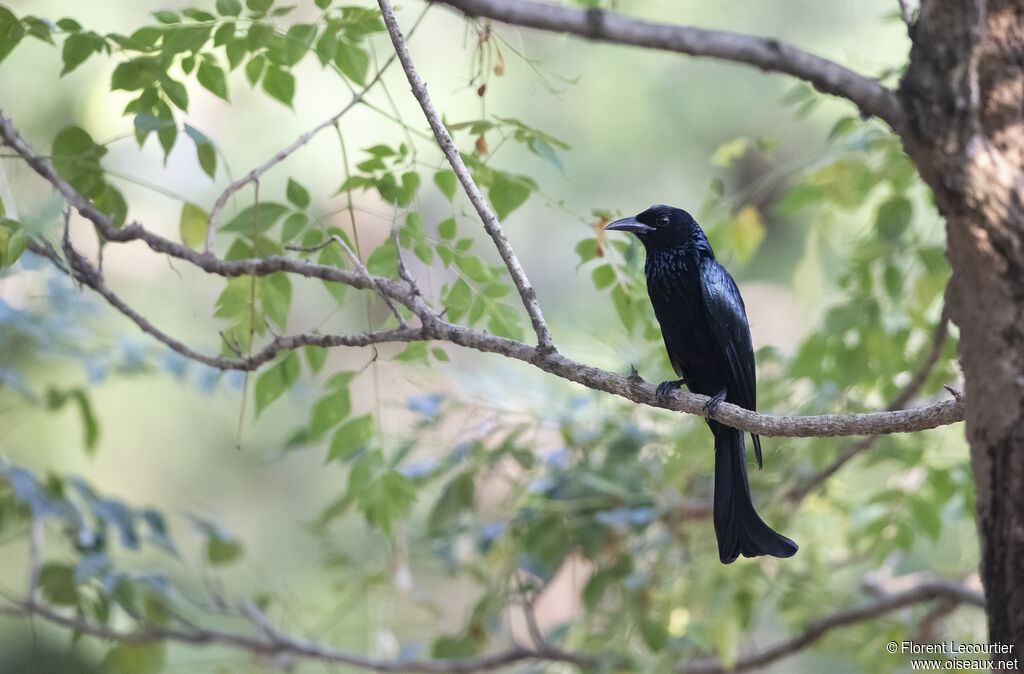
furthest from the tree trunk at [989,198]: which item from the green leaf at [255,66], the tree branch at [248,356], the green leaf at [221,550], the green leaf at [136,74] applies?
the green leaf at [221,550]

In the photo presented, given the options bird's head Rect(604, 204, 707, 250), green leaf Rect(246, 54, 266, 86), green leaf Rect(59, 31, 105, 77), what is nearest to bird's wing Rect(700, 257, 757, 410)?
bird's head Rect(604, 204, 707, 250)

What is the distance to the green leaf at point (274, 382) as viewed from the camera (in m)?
2.59

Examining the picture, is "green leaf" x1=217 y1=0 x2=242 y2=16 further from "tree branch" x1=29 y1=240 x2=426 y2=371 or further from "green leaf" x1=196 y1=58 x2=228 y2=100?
"tree branch" x1=29 y1=240 x2=426 y2=371

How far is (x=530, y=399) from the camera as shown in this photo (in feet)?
14.8

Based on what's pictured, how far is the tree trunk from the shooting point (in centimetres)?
136

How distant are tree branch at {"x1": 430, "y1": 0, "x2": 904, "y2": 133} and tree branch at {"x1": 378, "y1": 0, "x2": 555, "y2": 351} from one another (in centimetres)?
68

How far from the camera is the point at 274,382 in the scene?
8.59 feet

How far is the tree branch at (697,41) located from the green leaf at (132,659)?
3.22 metres

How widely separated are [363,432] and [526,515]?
1.36 m

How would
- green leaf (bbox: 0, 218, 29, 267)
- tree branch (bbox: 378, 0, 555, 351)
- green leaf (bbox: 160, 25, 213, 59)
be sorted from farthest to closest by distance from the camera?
green leaf (bbox: 160, 25, 213, 59)
green leaf (bbox: 0, 218, 29, 267)
tree branch (bbox: 378, 0, 555, 351)

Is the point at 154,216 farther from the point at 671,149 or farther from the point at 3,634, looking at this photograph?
the point at 671,149

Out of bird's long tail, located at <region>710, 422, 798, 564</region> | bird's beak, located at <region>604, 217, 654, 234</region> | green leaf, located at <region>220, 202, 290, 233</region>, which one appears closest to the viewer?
green leaf, located at <region>220, 202, 290, 233</region>

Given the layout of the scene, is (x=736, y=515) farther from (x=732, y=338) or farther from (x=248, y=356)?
(x=248, y=356)

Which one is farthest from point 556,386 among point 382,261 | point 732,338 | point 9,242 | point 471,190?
point 9,242
